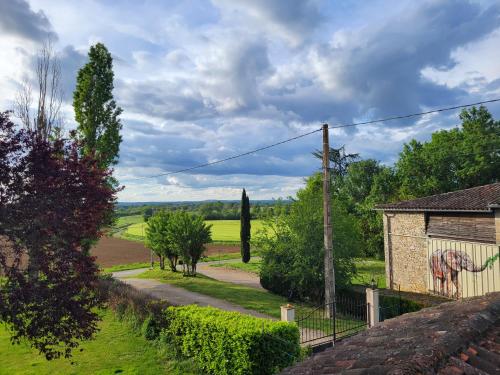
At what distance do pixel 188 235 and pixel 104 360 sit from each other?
15016 mm

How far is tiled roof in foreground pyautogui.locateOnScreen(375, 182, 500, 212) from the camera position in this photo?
50.2 ft

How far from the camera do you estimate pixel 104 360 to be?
11336 millimetres

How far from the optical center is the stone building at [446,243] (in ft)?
49.9

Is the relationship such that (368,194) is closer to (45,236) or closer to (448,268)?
(448,268)

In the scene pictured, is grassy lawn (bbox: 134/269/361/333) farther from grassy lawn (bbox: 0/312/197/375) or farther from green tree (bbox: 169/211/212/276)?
grassy lawn (bbox: 0/312/197/375)

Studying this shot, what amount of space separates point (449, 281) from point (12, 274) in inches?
667

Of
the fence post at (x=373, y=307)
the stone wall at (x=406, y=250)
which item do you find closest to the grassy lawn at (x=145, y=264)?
the stone wall at (x=406, y=250)

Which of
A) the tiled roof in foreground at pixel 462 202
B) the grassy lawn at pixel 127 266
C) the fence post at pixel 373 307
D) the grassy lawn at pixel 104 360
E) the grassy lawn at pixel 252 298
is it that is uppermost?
the tiled roof in foreground at pixel 462 202

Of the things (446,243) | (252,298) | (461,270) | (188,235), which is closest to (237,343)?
(252,298)

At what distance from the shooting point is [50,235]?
691 cm

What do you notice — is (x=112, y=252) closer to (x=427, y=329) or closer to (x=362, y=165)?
(x=362, y=165)

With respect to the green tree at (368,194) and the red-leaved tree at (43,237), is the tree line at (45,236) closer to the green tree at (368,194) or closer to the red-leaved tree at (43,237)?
the red-leaved tree at (43,237)

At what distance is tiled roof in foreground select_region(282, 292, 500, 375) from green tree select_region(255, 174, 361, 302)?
13845 millimetres

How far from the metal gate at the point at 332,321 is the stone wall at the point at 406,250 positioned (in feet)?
11.9
